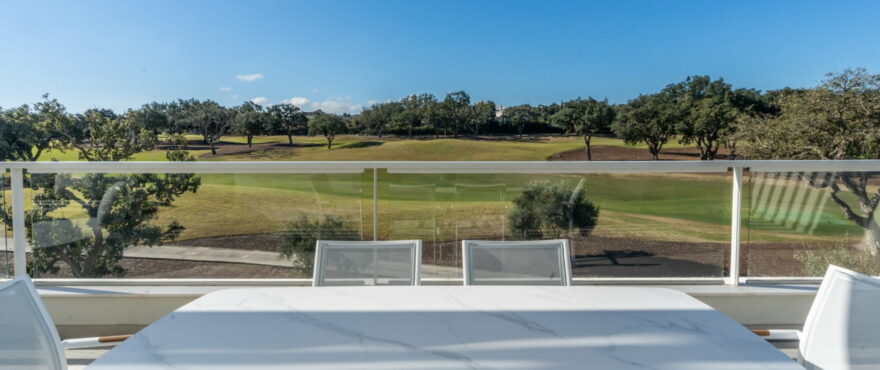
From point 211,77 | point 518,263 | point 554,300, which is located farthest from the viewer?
point 211,77

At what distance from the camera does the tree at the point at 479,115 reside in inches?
1249

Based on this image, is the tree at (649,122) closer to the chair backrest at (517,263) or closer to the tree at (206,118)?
the tree at (206,118)

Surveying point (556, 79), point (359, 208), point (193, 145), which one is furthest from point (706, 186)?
point (556, 79)

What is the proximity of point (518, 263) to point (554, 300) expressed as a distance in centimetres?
38

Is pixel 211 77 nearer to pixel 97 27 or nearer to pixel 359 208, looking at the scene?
pixel 97 27

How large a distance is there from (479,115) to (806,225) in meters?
29.1

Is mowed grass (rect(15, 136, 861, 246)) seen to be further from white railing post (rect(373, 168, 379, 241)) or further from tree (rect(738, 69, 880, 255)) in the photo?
tree (rect(738, 69, 880, 255))

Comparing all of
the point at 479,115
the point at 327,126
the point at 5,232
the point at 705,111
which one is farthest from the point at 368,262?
the point at 479,115

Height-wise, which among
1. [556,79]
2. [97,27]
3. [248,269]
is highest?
[97,27]

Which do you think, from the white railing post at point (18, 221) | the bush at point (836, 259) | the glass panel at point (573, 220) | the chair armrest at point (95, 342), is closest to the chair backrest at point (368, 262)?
the chair armrest at point (95, 342)

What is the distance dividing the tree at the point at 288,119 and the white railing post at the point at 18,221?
2778 cm

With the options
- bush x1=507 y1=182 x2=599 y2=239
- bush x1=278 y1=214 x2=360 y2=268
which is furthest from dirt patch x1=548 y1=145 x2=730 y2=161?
bush x1=278 y1=214 x2=360 y2=268

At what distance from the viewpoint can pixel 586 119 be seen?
103 feet

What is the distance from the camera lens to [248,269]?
3328 millimetres
